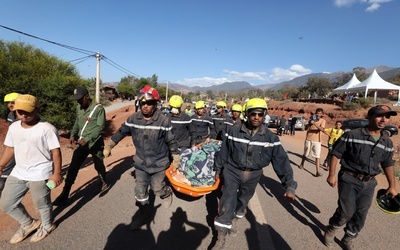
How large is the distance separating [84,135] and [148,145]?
159 cm

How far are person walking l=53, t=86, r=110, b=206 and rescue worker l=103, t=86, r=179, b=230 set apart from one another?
0.83 m

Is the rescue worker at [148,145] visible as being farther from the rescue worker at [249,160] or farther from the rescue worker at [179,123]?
the rescue worker at [179,123]

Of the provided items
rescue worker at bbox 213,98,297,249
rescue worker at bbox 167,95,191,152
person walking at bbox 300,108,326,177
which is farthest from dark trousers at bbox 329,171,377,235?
person walking at bbox 300,108,326,177

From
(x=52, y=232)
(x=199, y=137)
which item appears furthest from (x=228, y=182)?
(x=199, y=137)

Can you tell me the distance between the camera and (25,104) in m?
2.62

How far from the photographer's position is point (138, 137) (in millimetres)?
3527

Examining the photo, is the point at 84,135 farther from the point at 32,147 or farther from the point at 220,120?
the point at 220,120

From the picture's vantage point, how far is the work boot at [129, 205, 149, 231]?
136 inches

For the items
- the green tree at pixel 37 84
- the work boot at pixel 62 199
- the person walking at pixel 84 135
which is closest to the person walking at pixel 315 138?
the person walking at pixel 84 135

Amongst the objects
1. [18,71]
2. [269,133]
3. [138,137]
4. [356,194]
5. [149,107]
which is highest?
[18,71]

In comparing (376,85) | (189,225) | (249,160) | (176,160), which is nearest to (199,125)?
(176,160)

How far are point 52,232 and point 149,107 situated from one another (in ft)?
7.35

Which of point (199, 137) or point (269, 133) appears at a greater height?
point (269, 133)

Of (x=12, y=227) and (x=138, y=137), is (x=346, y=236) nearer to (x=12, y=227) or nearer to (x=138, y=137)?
(x=138, y=137)
